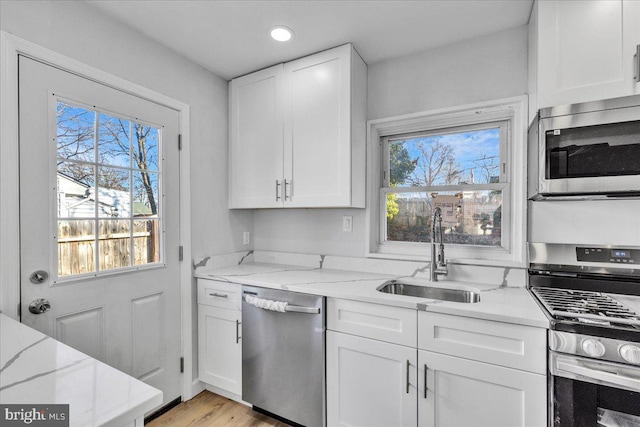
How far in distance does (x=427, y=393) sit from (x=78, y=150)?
212 centimetres

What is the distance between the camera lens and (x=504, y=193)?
6.44 ft

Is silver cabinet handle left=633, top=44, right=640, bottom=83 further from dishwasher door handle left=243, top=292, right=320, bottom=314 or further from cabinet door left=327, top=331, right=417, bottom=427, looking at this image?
dishwasher door handle left=243, top=292, right=320, bottom=314

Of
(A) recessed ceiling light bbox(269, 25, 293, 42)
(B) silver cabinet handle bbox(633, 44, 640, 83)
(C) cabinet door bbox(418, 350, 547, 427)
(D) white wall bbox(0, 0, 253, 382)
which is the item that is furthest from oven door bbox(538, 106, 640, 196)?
(D) white wall bbox(0, 0, 253, 382)

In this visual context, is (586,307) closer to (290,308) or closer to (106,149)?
(290,308)

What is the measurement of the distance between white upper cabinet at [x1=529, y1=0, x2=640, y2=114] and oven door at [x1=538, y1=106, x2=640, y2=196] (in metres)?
0.09

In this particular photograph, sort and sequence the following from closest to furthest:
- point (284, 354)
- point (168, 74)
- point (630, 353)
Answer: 1. point (630, 353)
2. point (284, 354)
3. point (168, 74)

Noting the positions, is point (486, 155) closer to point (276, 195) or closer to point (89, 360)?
point (276, 195)

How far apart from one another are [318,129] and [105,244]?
1446 millimetres

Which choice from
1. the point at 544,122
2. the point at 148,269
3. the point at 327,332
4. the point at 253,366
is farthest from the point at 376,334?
the point at 148,269

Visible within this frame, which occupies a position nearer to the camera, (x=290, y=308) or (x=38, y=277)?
(x=38, y=277)

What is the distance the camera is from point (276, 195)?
2312mm

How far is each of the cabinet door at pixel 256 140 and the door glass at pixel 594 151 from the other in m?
1.61

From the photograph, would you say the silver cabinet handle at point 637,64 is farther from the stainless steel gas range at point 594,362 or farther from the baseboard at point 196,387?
the baseboard at point 196,387

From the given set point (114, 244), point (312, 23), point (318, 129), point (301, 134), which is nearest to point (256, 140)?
point (301, 134)
